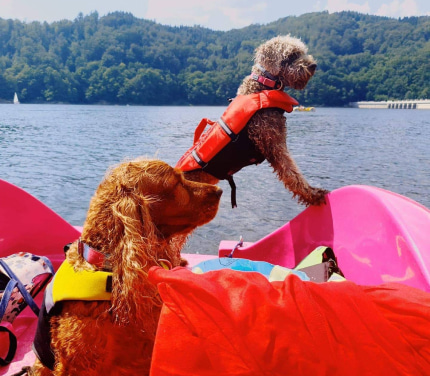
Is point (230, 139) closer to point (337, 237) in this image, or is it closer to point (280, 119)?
point (280, 119)

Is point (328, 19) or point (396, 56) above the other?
point (328, 19)

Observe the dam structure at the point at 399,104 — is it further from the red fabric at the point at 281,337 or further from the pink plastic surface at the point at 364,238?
the red fabric at the point at 281,337

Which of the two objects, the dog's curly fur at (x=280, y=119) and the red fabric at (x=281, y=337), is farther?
the dog's curly fur at (x=280, y=119)

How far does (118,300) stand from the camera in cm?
167

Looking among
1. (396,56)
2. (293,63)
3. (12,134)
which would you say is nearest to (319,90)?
(396,56)

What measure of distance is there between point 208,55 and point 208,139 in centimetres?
7624

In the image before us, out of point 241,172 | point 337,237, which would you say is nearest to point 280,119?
point 337,237

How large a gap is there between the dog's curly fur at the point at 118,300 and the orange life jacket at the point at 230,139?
170 cm

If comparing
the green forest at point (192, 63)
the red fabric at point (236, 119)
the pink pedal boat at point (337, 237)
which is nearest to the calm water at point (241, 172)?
the red fabric at point (236, 119)

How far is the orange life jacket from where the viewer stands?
142 inches

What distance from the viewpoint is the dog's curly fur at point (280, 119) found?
3533 millimetres

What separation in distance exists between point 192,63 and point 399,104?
38.0 meters

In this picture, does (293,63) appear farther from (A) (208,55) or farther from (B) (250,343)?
(A) (208,55)

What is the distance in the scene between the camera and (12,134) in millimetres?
20297
